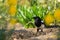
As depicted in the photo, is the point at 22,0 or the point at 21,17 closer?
the point at 21,17

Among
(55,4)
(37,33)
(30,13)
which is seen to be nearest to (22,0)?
(30,13)

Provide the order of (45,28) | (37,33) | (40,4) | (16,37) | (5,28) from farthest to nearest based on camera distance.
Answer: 1. (40,4)
2. (45,28)
3. (37,33)
4. (16,37)
5. (5,28)

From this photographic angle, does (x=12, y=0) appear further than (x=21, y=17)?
No

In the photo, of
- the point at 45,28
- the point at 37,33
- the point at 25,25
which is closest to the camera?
the point at 37,33

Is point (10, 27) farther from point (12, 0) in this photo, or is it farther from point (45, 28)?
point (45, 28)

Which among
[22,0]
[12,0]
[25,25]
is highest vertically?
[12,0]

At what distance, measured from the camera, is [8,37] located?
9.59 ft

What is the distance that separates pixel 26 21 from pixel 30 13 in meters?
0.25

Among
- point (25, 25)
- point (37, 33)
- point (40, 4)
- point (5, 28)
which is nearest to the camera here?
point (5, 28)

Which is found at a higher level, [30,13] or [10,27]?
[10,27]

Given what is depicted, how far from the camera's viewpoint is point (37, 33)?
5.11 m

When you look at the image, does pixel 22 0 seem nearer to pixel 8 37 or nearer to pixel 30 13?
pixel 30 13

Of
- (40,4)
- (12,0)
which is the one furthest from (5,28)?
(40,4)

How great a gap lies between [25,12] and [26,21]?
278 millimetres
